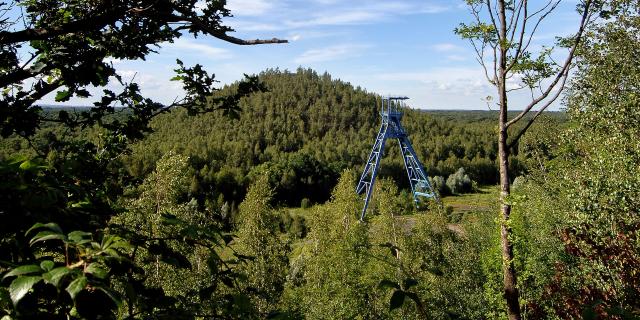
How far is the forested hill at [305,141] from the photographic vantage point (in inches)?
2835

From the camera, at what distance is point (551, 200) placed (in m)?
22.1

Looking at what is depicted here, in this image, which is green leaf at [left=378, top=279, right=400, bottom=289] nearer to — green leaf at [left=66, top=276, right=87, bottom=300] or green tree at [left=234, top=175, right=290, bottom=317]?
green leaf at [left=66, top=276, right=87, bottom=300]

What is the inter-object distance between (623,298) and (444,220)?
→ 1854 cm

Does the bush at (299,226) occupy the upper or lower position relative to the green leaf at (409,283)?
lower

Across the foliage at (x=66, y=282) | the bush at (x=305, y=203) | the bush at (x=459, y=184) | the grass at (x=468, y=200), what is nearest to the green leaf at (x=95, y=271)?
the foliage at (x=66, y=282)

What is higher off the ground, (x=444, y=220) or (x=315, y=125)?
(x=315, y=125)

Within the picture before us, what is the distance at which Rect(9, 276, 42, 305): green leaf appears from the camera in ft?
3.19

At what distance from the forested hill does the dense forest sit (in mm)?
28067

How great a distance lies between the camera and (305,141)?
10094 centimetres

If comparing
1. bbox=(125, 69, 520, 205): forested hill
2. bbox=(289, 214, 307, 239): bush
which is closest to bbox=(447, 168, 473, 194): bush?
bbox=(125, 69, 520, 205): forested hill

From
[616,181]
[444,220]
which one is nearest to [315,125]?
[444,220]

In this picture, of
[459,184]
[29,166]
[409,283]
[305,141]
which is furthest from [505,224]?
[305,141]

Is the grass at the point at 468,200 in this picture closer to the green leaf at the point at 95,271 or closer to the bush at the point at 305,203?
the bush at the point at 305,203

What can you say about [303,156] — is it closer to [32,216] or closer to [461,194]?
[461,194]
